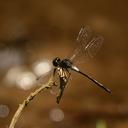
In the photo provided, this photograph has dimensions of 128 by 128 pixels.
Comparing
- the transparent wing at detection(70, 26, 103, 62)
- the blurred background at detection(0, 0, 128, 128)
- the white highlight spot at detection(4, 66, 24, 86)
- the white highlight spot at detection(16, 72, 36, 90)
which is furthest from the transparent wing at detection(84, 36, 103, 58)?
the white highlight spot at detection(4, 66, 24, 86)

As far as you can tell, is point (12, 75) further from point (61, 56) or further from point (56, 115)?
point (56, 115)

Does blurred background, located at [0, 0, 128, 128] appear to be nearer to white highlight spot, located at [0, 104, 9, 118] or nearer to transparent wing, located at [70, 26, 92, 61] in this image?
white highlight spot, located at [0, 104, 9, 118]

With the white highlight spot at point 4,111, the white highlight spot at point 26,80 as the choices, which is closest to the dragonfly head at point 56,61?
the white highlight spot at point 4,111

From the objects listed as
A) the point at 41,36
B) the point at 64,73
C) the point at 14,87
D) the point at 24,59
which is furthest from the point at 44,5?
the point at 64,73

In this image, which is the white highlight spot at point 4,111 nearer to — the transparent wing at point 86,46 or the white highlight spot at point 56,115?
the white highlight spot at point 56,115

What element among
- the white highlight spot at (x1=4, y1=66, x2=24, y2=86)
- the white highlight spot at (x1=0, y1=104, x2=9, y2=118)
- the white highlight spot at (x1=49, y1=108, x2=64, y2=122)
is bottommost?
the white highlight spot at (x1=49, y1=108, x2=64, y2=122)

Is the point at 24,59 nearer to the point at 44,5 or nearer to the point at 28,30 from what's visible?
the point at 28,30

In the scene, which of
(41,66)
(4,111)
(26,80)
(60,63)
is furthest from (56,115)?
(60,63)
